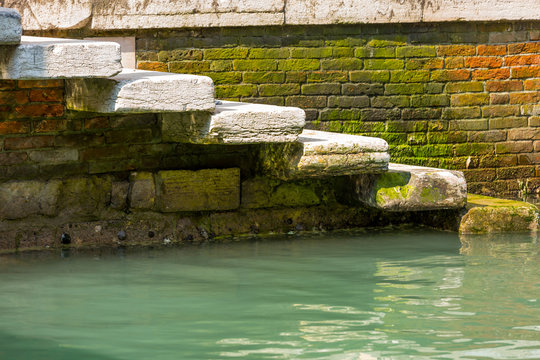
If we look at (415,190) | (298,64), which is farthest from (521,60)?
(415,190)

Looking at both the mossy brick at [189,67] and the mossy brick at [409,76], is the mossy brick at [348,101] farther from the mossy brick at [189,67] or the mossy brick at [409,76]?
the mossy brick at [189,67]

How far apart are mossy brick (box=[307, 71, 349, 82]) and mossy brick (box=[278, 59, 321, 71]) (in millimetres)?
52

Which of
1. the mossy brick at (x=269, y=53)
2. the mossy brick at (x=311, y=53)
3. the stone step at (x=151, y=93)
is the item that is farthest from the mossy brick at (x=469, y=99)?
the stone step at (x=151, y=93)

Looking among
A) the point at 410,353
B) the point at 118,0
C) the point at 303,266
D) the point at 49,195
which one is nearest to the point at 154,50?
the point at 118,0

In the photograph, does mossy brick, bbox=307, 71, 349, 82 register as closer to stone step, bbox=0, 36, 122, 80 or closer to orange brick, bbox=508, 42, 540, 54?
orange brick, bbox=508, 42, 540, 54

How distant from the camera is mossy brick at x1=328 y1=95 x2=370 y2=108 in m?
6.54

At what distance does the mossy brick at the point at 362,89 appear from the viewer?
259 inches

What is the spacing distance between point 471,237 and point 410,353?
244 cm

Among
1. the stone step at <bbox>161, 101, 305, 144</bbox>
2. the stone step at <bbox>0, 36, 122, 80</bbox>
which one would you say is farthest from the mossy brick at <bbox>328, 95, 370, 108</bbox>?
the stone step at <bbox>0, 36, 122, 80</bbox>

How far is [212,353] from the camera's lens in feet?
10.3

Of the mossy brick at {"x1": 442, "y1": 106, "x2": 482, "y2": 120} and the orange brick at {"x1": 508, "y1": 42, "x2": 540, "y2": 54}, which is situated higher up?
the orange brick at {"x1": 508, "y1": 42, "x2": 540, "y2": 54}

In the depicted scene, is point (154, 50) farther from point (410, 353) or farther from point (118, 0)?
point (410, 353)

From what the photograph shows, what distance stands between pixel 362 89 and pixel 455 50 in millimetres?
838

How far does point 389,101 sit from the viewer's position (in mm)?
6672
